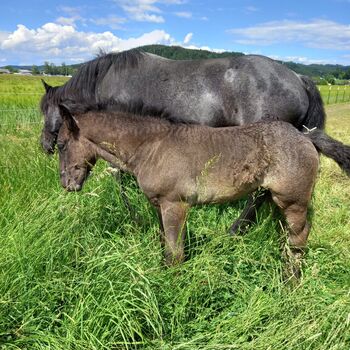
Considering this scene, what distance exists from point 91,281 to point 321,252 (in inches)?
87.8

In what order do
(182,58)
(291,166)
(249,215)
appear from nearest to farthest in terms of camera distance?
(291,166), (249,215), (182,58)

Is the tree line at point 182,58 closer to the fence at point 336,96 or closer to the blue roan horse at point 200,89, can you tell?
the blue roan horse at point 200,89

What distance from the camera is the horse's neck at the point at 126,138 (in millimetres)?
3400

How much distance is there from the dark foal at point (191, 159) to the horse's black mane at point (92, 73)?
1836mm

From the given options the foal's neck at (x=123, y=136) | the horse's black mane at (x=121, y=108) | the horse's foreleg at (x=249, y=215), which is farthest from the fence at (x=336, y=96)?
the foal's neck at (x=123, y=136)

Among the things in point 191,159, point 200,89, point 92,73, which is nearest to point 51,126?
point 92,73

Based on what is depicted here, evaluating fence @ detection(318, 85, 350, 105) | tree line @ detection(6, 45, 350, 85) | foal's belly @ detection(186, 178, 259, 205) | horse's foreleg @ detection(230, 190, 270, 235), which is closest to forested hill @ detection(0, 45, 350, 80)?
tree line @ detection(6, 45, 350, 85)

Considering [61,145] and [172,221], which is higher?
[61,145]

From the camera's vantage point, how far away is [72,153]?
3.50 meters

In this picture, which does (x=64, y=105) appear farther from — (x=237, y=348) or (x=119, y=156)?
(x=237, y=348)

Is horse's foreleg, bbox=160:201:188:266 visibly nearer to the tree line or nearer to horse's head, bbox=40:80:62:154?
horse's head, bbox=40:80:62:154

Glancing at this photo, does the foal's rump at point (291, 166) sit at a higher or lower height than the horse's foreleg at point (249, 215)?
higher

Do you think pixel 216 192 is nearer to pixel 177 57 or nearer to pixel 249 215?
pixel 249 215

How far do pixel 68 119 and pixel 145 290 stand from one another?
1695mm
